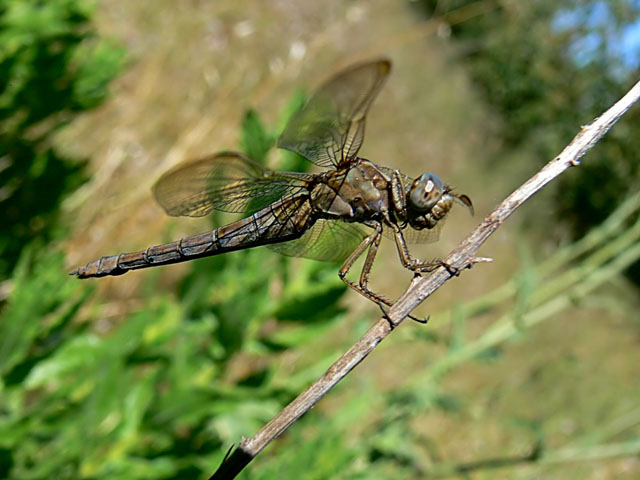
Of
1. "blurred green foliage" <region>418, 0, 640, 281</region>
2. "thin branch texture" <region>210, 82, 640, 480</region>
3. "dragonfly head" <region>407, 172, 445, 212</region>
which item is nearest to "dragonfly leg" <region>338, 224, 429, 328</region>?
"dragonfly head" <region>407, 172, 445, 212</region>

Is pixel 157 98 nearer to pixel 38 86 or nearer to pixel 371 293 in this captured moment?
pixel 38 86

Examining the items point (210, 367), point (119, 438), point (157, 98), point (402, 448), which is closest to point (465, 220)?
point (157, 98)

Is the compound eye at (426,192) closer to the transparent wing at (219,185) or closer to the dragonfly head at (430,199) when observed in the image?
the dragonfly head at (430,199)

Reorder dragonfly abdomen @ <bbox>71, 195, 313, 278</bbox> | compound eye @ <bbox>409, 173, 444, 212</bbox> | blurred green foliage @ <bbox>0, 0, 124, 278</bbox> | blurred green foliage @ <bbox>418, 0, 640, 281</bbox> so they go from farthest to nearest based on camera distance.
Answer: blurred green foliage @ <bbox>418, 0, 640, 281</bbox> < blurred green foliage @ <bbox>0, 0, 124, 278</bbox> < dragonfly abdomen @ <bbox>71, 195, 313, 278</bbox> < compound eye @ <bbox>409, 173, 444, 212</bbox>

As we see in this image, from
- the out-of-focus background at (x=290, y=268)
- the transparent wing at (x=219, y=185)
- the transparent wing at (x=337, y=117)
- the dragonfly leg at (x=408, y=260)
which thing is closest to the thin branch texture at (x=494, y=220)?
the dragonfly leg at (x=408, y=260)

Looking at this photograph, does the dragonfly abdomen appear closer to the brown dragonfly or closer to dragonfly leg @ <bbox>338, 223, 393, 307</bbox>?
the brown dragonfly

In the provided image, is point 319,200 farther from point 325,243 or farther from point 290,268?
point 290,268
